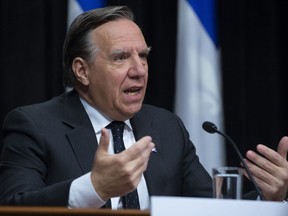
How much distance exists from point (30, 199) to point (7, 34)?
1.08 metres

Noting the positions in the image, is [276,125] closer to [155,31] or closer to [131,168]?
[155,31]

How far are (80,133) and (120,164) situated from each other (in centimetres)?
66

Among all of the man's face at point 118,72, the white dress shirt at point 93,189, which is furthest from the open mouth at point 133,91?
the white dress shirt at point 93,189

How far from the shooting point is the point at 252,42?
3.37m

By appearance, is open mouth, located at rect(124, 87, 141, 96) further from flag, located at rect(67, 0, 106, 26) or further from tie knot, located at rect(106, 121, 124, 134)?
flag, located at rect(67, 0, 106, 26)

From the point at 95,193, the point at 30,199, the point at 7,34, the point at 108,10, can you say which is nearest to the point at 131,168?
the point at 95,193

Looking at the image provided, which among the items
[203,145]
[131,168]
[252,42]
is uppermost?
[252,42]

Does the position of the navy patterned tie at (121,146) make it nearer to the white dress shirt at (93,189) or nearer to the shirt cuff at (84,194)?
the white dress shirt at (93,189)

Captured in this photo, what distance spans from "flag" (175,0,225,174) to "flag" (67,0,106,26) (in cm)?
37

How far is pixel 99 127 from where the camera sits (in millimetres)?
2672

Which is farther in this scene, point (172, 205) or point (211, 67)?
point (211, 67)

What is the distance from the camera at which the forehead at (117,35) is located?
272 cm

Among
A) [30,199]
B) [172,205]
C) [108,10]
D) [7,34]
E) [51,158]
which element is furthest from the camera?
[7,34]

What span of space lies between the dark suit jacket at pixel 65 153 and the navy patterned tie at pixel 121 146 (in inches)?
3.1
